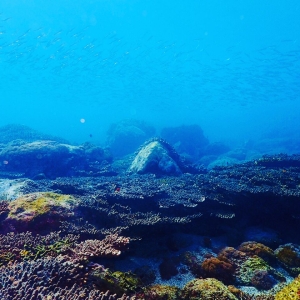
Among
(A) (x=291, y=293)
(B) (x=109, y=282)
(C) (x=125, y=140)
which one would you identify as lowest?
(C) (x=125, y=140)

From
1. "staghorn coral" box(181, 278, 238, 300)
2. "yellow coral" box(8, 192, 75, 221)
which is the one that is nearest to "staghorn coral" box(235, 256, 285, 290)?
"staghorn coral" box(181, 278, 238, 300)

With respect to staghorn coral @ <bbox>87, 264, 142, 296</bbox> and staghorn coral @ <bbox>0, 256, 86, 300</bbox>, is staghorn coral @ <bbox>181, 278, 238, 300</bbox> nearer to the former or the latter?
staghorn coral @ <bbox>87, 264, 142, 296</bbox>

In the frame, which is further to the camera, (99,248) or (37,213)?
(37,213)

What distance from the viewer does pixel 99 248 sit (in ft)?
14.7

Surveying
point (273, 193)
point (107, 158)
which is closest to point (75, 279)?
point (273, 193)

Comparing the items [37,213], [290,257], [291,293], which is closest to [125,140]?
[37,213]

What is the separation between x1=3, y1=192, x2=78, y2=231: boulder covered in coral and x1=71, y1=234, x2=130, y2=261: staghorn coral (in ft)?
4.65

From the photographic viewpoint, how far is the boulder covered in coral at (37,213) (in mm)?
5578

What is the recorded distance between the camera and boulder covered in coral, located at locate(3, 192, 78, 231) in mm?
5578

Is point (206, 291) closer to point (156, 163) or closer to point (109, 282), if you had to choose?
point (109, 282)

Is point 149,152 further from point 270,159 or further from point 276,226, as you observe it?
point 276,226

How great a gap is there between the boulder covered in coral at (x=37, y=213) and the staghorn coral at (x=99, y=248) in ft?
4.65

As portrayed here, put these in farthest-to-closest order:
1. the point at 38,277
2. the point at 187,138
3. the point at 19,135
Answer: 1. the point at 187,138
2. the point at 19,135
3. the point at 38,277

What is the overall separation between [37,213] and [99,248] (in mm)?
2223
